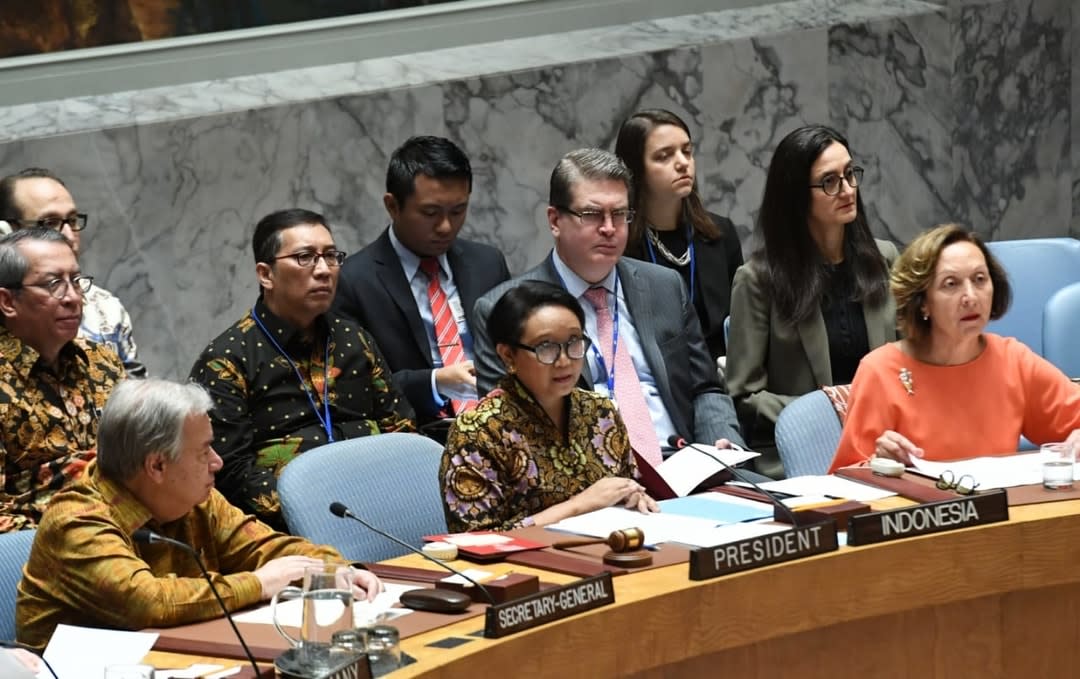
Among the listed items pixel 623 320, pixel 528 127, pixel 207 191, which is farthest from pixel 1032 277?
pixel 207 191

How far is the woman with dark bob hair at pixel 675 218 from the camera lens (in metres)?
5.15

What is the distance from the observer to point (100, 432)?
3.05 m

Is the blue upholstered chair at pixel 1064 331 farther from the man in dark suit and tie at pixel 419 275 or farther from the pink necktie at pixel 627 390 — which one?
the man in dark suit and tie at pixel 419 275

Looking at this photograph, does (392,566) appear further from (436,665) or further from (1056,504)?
(1056,504)

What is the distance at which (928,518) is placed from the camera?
3.28 m

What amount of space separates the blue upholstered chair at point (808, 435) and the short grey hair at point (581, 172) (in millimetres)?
760

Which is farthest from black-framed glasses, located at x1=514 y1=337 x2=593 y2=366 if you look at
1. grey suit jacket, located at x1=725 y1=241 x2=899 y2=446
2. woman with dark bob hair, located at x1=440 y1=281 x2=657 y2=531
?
grey suit jacket, located at x1=725 y1=241 x2=899 y2=446

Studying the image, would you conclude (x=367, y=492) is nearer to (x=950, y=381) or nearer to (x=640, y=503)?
(x=640, y=503)

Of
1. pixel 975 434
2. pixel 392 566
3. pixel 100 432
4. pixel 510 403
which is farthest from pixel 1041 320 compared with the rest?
pixel 100 432

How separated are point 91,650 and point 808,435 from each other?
1941 millimetres

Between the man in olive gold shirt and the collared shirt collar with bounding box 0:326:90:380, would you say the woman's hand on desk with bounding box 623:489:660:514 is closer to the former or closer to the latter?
the man in olive gold shirt

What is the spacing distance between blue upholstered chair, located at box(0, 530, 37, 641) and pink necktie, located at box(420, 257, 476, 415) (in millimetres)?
1792

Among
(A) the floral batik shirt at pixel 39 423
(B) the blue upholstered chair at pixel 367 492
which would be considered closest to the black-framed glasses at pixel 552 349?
(B) the blue upholstered chair at pixel 367 492

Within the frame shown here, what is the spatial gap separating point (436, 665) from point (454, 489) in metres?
0.98
